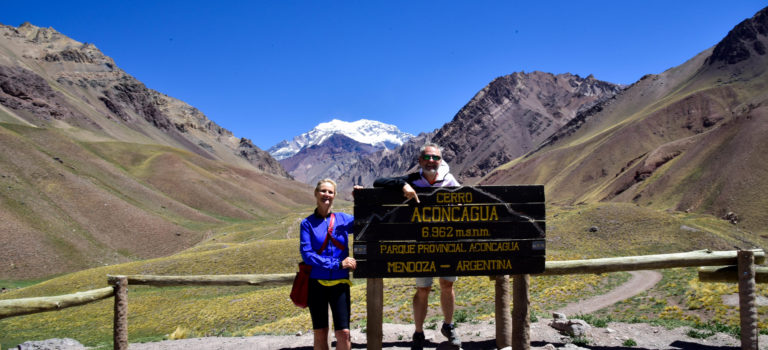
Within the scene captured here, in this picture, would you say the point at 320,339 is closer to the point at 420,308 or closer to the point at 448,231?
the point at 420,308

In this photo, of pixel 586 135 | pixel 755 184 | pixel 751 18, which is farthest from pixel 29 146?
pixel 751 18

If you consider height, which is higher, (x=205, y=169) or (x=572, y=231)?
(x=205, y=169)

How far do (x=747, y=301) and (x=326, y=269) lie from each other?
286 inches

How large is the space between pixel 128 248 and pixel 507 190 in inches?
2233

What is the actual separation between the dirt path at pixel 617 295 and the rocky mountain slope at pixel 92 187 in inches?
1804

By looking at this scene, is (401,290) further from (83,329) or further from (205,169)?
(205,169)

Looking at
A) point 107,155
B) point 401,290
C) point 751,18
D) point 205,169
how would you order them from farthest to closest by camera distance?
point 751,18 → point 205,169 → point 107,155 → point 401,290

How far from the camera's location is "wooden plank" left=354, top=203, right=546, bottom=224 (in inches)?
256

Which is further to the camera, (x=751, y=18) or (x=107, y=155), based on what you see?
(x=751, y=18)

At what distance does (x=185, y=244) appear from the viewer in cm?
5797

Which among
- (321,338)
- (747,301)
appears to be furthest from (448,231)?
(747,301)

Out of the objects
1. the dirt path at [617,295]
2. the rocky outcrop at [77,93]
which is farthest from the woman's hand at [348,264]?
the rocky outcrop at [77,93]

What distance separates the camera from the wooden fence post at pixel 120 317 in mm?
7809

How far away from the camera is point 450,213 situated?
6641 millimetres
